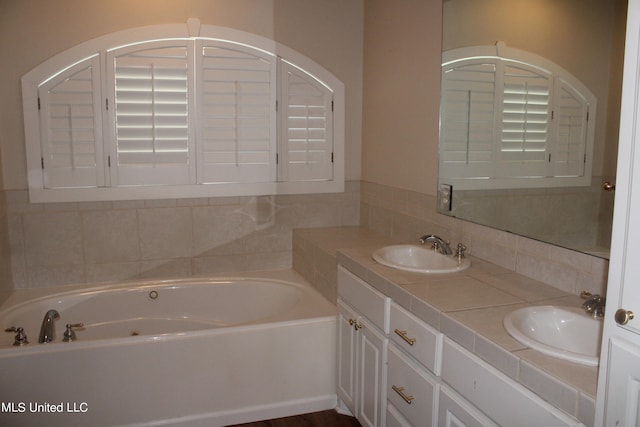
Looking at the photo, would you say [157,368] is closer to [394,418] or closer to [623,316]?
[394,418]

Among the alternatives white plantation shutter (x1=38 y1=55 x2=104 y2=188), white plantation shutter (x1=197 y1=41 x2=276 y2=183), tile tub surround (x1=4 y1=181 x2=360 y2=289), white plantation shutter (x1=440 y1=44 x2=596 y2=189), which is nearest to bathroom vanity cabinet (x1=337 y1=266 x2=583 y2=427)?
white plantation shutter (x1=440 y1=44 x2=596 y2=189)

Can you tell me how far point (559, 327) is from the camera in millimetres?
1679

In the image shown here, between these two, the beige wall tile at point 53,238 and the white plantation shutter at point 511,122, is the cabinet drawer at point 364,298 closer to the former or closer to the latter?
the white plantation shutter at point 511,122

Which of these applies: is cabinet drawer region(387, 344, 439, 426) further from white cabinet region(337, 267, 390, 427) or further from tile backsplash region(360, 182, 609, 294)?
tile backsplash region(360, 182, 609, 294)

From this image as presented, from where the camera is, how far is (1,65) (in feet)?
9.61

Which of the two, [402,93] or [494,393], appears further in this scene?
[402,93]

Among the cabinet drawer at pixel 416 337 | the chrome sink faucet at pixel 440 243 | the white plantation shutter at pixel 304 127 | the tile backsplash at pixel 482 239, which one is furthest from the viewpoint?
the white plantation shutter at pixel 304 127

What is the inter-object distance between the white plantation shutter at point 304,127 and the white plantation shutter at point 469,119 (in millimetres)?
1030

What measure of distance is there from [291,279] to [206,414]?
1029mm

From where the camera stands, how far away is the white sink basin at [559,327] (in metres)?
1.59

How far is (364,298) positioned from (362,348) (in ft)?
0.77

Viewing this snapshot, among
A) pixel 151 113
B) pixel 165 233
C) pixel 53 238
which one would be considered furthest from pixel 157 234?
pixel 151 113

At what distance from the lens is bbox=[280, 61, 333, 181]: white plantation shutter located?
341cm

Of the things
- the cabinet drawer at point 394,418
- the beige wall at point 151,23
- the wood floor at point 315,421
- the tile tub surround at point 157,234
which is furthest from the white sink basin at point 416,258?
the beige wall at point 151,23
